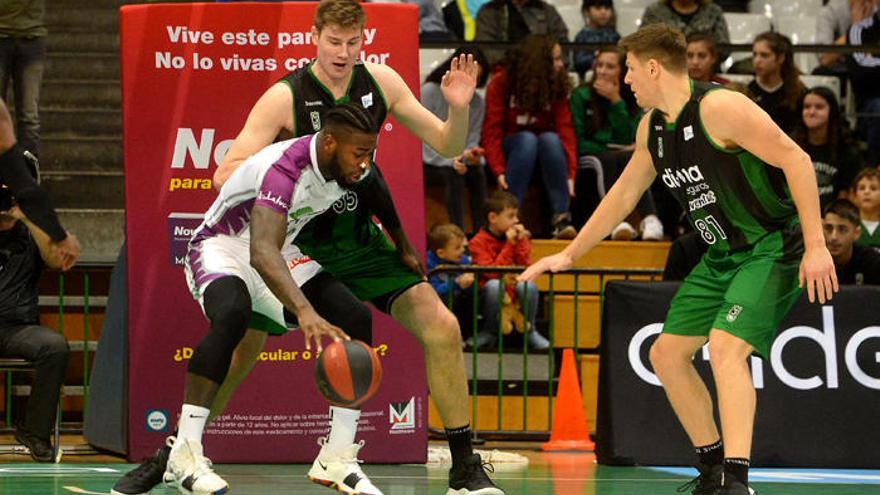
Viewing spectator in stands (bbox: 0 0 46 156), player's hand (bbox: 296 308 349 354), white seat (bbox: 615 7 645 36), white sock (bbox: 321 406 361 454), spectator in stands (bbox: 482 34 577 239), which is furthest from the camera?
white seat (bbox: 615 7 645 36)

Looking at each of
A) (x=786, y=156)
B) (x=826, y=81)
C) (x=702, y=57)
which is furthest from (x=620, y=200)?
(x=826, y=81)

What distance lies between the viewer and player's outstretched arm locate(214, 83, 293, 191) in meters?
6.65

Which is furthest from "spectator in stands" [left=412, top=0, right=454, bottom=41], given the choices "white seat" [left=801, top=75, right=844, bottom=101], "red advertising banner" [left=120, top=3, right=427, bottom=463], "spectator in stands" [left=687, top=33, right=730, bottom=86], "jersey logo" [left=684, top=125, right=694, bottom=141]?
"jersey logo" [left=684, top=125, right=694, bottom=141]

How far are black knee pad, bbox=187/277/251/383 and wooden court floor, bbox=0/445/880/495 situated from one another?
107 cm

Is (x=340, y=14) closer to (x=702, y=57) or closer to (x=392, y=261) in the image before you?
(x=392, y=261)

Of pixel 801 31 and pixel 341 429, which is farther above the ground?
pixel 801 31

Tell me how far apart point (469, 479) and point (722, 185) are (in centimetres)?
160

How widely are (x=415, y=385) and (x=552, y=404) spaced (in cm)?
188

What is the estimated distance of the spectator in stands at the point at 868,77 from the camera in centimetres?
1204

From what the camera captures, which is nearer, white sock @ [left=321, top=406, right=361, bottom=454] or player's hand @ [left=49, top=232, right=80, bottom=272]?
white sock @ [left=321, top=406, right=361, bottom=454]

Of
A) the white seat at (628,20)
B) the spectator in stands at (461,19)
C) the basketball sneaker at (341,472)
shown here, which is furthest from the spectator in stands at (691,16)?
the basketball sneaker at (341,472)

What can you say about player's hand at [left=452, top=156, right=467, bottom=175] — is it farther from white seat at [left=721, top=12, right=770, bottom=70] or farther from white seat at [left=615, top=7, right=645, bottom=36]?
white seat at [left=721, top=12, right=770, bottom=70]

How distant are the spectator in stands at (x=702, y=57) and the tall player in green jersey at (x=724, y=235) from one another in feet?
13.7

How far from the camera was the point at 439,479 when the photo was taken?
24.7 feet
